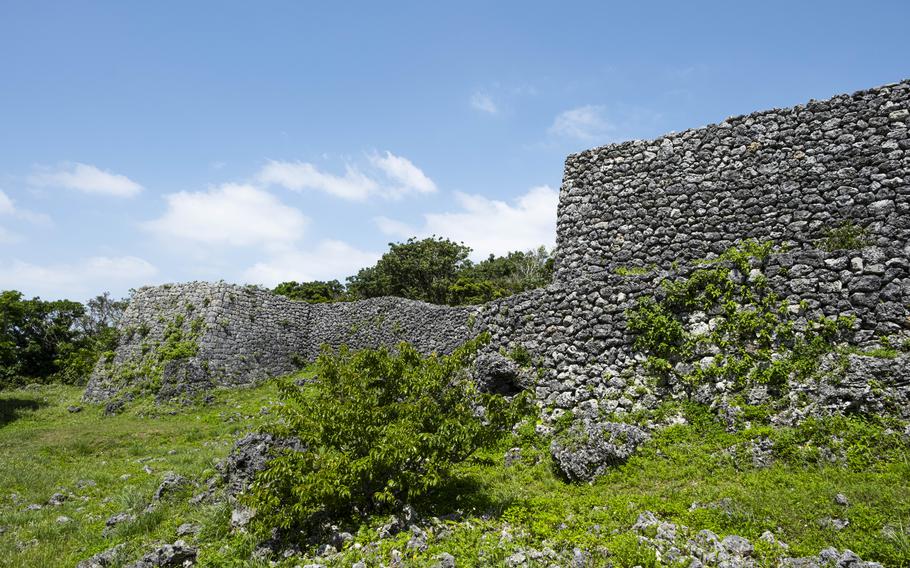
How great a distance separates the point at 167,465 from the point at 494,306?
9726 mm

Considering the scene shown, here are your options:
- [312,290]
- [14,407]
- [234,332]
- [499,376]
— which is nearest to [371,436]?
[499,376]

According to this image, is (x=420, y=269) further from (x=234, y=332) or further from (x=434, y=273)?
(x=234, y=332)

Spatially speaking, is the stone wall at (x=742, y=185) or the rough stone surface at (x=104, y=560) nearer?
the rough stone surface at (x=104, y=560)

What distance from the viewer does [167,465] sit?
520 inches

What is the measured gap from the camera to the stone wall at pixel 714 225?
1050cm

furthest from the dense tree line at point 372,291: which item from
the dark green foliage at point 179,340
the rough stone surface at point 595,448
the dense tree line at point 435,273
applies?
the rough stone surface at point 595,448

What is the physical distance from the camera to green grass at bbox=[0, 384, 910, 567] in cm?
641

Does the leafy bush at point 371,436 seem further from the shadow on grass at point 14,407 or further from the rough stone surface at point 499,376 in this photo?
the shadow on grass at point 14,407

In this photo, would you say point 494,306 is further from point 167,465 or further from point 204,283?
point 204,283

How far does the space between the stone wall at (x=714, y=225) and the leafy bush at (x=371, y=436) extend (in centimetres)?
435

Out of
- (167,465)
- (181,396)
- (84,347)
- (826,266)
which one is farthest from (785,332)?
(84,347)

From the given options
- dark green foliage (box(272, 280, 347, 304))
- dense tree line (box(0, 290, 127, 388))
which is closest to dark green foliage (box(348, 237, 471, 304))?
dark green foliage (box(272, 280, 347, 304))

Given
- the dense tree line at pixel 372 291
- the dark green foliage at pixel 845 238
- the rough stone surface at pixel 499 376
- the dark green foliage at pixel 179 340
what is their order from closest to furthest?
the dark green foliage at pixel 845 238, the rough stone surface at pixel 499 376, the dark green foliage at pixel 179 340, the dense tree line at pixel 372 291

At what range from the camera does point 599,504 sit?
7.97 m
